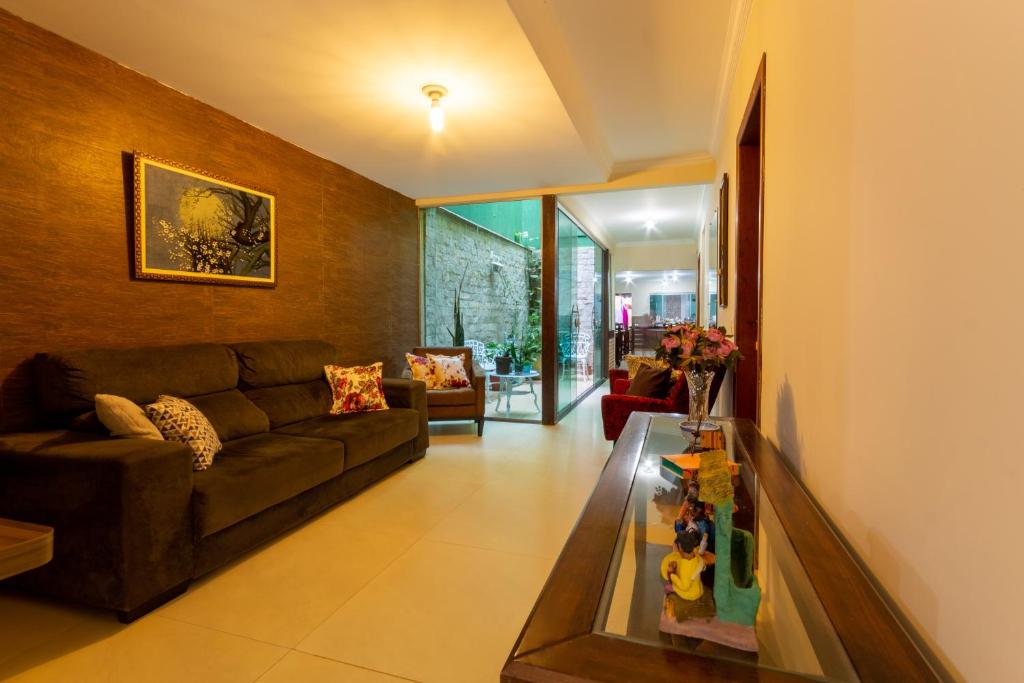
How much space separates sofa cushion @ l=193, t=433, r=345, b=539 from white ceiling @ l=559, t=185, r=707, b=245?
382cm

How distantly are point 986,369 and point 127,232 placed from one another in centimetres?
346

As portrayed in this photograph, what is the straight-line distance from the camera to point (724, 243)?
3.60 m

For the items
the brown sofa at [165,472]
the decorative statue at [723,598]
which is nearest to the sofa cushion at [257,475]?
the brown sofa at [165,472]

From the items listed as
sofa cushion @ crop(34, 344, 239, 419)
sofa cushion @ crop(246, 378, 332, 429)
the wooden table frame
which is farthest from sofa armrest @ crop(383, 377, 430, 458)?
the wooden table frame

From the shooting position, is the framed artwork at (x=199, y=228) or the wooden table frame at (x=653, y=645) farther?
the framed artwork at (x=199, y=228)

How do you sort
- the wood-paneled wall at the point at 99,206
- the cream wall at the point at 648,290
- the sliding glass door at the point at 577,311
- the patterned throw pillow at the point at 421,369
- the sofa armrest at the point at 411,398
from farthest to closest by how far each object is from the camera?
the cream wall at the point at 648,290
the sliding glass door at the point at 577,311
the patterned throw pillow at the point at 421,369
the sofa armrest at the point at 411,398
the wood-paneled wall at the point at 99,206

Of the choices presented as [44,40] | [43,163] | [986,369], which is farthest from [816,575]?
[44,40]

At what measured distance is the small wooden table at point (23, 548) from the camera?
1367mm

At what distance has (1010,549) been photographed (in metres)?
0.54

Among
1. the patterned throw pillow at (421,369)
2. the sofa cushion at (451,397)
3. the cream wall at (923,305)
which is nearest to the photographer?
the cream wall at (923,305)

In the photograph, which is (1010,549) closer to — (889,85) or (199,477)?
(889,85)

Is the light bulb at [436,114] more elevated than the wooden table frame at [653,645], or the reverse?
the light bulb at [436,114]

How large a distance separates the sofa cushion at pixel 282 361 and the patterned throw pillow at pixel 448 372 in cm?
A: 112

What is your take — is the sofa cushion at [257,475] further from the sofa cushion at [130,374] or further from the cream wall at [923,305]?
the cream wall at [923,305]
